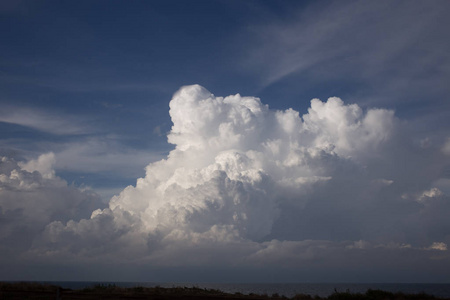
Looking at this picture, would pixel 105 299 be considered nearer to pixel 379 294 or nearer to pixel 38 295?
pixel 38 295

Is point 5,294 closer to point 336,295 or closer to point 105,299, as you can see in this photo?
point 105,299

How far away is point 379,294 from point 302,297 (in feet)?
27.4

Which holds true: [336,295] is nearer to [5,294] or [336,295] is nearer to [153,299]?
[153,299]

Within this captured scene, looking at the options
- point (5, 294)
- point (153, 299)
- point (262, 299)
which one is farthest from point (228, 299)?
point (5, 294)

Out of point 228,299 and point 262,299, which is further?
point 262,299

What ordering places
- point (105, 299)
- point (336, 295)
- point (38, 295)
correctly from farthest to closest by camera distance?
point (336, 295) → point (38, 295) → point (105, 299)

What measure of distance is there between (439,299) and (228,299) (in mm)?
21503

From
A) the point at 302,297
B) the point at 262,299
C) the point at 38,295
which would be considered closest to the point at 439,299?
the point at 302,297

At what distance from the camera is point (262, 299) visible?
40.5m

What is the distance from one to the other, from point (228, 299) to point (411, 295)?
779 inches

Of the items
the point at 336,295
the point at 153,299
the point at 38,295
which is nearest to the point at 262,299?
the point at 336,295

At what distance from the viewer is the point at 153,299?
Result: 122 ft

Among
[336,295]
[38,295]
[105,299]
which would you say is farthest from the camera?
[336,295]

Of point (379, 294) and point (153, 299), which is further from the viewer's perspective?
point (379, 294)
